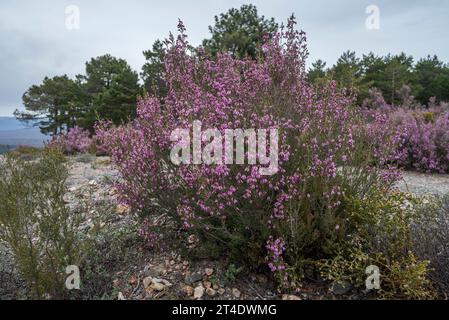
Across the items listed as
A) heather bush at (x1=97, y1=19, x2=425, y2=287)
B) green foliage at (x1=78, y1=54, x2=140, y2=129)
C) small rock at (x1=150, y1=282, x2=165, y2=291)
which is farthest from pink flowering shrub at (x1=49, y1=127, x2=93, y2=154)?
small rock at (x1=150, y1=282, x2=165, y2=291)

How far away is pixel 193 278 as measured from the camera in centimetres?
241

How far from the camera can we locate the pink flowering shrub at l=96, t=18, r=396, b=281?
2.21 metres

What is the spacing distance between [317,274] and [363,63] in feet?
88.4

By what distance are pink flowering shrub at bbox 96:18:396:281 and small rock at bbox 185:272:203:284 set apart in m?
0.29

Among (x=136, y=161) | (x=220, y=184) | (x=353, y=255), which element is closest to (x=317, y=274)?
(x=353, y=255)

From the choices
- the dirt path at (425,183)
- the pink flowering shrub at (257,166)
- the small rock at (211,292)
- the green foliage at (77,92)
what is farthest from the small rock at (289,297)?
the green foliage at (77,92)

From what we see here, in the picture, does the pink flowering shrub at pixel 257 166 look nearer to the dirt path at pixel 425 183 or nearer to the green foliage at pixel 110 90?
the dirt path at pixel 425 183

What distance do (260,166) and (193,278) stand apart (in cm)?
106

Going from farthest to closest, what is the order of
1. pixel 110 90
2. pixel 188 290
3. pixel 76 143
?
pixel 110 90, pixel 76 143, pixel 188 290

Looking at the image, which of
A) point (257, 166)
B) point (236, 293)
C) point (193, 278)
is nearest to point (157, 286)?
point (193, 278)

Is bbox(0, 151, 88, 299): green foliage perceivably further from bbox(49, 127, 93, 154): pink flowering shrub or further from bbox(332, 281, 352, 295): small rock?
bbox(49, 127, 93, 154): pink flowering shrub

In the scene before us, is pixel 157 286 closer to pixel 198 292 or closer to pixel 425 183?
pixel 198 292

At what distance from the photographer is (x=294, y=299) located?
218 cm
